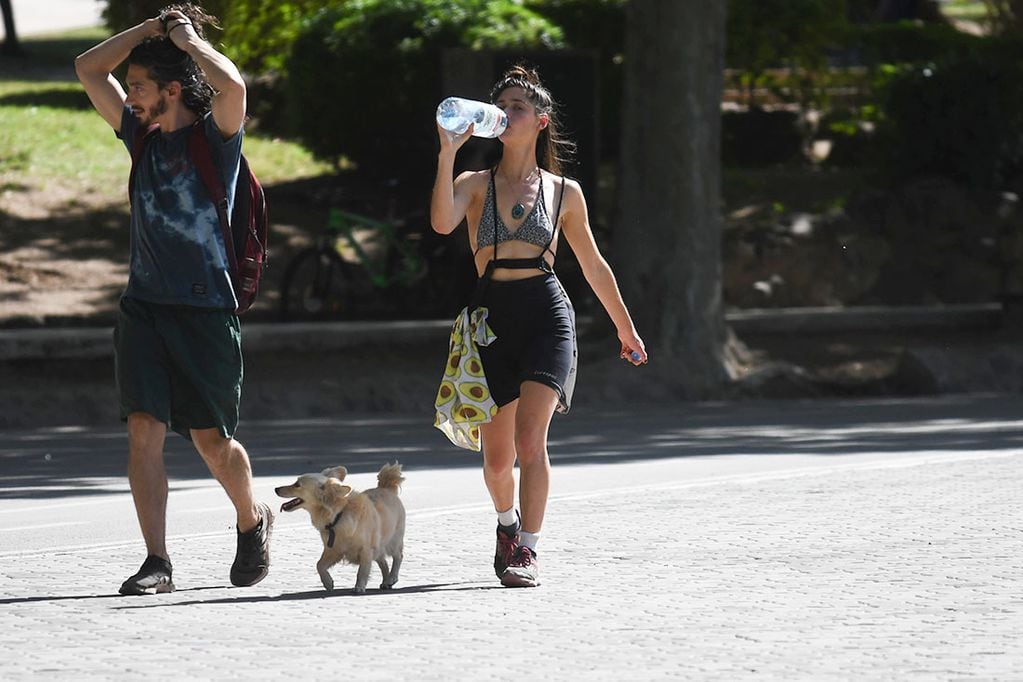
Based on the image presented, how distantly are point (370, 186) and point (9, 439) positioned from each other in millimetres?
8864

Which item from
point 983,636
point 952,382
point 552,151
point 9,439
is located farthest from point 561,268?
point 983,636

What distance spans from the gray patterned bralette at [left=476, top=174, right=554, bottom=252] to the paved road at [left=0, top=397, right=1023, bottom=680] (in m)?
1.26

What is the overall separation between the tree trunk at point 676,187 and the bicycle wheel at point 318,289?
3.35 metres

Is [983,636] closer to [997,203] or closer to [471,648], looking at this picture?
[471,648]

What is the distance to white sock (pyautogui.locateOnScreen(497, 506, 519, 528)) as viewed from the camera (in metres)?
7.50

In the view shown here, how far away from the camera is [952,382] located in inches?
676

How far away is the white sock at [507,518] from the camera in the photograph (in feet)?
24.6

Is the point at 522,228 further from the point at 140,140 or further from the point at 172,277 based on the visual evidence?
the point at 140,140

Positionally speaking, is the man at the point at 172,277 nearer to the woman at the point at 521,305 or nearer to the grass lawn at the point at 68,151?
the woman at the point at 521,305

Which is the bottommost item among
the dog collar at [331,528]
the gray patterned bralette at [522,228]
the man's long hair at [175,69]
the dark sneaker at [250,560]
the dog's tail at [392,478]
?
the dark sneaker at [250,560]

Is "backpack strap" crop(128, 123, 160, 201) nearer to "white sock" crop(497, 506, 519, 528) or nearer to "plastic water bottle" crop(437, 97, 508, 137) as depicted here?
"plastic water bottle" crop(437, 97, 508, 137)

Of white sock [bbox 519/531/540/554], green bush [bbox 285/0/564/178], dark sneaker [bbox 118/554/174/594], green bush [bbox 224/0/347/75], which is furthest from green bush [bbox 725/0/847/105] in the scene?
dark sneaker [bbox 118/554/174/594]

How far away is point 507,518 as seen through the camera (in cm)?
751

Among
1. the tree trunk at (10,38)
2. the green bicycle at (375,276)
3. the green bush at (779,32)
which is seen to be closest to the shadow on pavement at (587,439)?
the green bicycle at (375,276)
